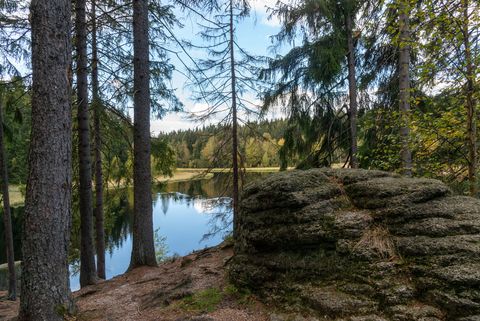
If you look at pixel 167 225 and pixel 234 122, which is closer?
pixel 234 122

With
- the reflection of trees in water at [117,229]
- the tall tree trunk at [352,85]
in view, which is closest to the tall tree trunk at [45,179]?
the tall tree trunk at [352,85]

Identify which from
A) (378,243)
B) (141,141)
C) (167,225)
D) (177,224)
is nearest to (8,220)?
(141,141)

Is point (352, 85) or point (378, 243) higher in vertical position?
point (352, 85)

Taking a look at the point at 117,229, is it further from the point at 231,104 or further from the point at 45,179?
the point at 45,179

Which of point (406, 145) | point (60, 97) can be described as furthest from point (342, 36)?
→ point (60, 97)

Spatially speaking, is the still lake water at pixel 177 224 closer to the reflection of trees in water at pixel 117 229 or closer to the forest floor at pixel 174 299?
the reflection of trees in water at pixel 117 229

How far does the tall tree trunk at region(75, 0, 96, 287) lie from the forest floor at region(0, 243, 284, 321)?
1.07 m

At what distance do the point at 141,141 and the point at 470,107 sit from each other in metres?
5.20

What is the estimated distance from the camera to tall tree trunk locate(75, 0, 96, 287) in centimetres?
608

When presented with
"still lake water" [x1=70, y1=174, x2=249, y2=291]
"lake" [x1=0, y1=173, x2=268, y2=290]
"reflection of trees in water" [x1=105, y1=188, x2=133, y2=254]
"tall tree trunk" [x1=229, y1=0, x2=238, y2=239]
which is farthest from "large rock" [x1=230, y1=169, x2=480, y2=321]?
"reflection of trees in water" [x1=105, y1=188, x2=133, y2=254]

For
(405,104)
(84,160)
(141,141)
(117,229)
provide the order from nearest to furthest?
(405,104)
(141,141)
(84,160)
(117,229)

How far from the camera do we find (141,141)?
5918 mm

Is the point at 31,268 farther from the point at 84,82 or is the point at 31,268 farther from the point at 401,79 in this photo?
the point at 401,79

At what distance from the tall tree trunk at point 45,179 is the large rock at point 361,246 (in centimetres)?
191
